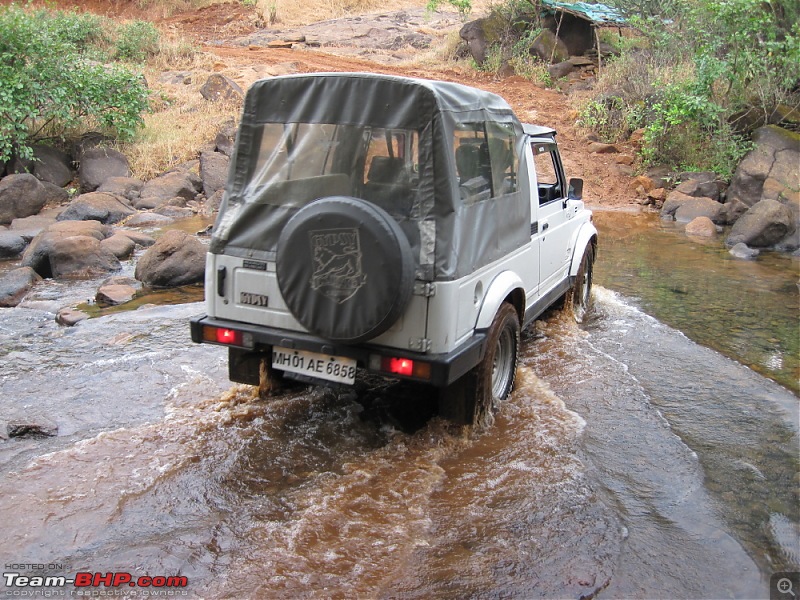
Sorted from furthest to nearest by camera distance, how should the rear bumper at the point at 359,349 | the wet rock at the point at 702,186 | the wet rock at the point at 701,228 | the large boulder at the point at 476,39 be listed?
the large boulder at the point at 476,39
the wet rock at the point at 702,186
the wet rock at the point at 701,228
the rear bumper at the point at 359,349

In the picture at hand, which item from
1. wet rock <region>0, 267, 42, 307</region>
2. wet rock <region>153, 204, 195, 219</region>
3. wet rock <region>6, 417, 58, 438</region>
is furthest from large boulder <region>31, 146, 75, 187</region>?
wet rock <region>6, 417, 58, 438</region>

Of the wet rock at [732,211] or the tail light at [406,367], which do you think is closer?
the tail light at [406,367]

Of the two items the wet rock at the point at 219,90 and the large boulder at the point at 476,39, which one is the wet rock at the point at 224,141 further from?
the large boulder at the point at 476,39

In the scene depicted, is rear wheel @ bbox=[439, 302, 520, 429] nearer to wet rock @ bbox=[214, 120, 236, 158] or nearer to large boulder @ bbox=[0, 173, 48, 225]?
large boulder @ bbox=[0, 173, 48, 225]

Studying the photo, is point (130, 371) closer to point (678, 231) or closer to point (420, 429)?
point (420, 429)

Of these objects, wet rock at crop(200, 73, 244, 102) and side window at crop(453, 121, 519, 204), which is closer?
side window at crop(453, 121, 519, 204)

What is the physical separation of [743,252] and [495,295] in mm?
7748

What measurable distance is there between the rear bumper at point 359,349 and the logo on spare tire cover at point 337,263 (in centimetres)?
34

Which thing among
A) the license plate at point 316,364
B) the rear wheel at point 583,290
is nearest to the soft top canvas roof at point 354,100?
the license plate at point 316,364

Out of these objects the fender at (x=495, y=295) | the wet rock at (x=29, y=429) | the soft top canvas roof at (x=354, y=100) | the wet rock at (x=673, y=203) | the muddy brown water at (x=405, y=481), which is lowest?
the wet rock at (x=29, y=429)

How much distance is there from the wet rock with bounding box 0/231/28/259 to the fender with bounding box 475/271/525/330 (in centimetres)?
880

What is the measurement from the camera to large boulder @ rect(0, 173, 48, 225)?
40.9 ft

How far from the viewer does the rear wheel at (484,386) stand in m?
4.51

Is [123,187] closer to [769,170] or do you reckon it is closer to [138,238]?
[138,238]
